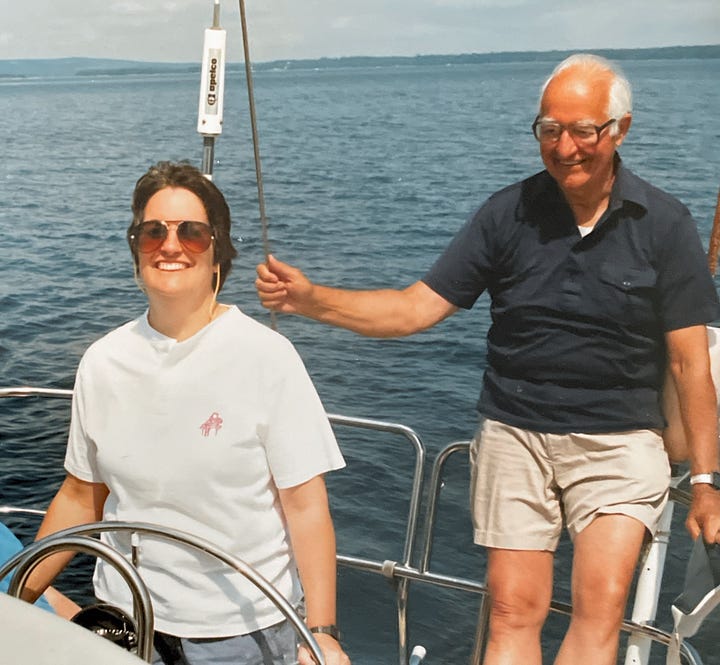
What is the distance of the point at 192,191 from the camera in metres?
2.02

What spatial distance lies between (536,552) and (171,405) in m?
1.01

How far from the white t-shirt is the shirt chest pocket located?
80cm

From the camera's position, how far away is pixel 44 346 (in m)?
19.7

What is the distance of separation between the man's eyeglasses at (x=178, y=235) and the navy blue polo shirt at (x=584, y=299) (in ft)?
2.67

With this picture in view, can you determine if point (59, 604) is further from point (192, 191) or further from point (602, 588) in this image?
point (602, 588)

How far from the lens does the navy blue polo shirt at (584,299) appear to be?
95.7 inches

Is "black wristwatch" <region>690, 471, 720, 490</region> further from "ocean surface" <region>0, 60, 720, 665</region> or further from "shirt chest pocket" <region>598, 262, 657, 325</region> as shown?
"ocean surface" <region>0, 60, 720, 665</region>

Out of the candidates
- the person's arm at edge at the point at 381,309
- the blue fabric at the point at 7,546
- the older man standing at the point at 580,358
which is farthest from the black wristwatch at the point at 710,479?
the blue fabric at the point at 7,546

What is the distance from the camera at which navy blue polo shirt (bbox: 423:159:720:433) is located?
7.97ft

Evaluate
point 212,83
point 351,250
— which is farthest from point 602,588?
point 351,250

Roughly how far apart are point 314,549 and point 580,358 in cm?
85

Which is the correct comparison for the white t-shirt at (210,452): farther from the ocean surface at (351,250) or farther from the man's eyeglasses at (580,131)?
the ocean surface at (351,250)

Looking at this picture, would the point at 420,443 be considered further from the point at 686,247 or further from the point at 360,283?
the point at 360,283

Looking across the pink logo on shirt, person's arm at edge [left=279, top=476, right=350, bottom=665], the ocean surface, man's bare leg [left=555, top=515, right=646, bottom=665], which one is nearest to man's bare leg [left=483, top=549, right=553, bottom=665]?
man's bare leg [left=555, top=515, right=646, bottom=665]
